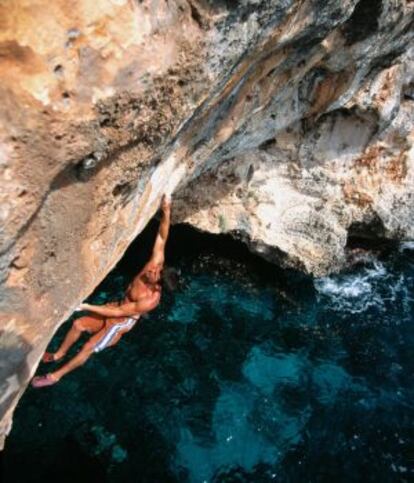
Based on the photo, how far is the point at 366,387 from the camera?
7.77 m

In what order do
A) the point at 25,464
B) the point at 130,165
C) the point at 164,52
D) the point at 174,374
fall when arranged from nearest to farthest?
the point at 164,52 < the point at 130,165 < the point at 25,464 < the point at 174,374

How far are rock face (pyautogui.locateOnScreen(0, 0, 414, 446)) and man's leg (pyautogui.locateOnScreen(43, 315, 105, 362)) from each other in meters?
1.84

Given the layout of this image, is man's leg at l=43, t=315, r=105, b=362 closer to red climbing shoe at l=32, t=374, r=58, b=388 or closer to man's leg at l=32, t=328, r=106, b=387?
man's leg at l=32, t=328, r=106, b=387

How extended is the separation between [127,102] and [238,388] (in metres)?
5.14

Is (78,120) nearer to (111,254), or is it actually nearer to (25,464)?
(111,254)

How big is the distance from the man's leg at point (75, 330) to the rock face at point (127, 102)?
1.84 m

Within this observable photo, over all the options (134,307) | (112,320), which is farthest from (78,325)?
(134,307)

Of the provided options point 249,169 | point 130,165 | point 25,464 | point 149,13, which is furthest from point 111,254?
point 249,169

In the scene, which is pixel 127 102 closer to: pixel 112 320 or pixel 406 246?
pixel 112 320

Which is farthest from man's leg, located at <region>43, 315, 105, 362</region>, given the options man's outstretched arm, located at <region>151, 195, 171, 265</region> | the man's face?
man's outstretched arm, located at <region>151, 195, 171, 265</region>

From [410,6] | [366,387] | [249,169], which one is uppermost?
[410,6]

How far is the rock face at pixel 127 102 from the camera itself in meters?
3.05

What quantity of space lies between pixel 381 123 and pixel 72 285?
5.47 meters

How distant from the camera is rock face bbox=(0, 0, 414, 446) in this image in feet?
10.00
